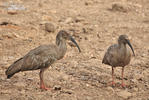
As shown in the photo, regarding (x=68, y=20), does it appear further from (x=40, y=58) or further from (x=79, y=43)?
(x=40, y=58)

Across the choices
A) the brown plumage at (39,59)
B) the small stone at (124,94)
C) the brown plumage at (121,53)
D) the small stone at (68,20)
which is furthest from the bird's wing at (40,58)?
the small stone at (68,20)

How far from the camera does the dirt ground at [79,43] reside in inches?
328

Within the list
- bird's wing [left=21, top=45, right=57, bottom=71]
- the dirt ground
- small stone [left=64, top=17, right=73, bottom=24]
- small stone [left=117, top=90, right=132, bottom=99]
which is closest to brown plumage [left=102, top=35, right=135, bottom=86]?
the dirt ground

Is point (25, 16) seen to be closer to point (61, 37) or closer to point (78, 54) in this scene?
point (78, 54)

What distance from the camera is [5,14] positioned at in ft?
54.3

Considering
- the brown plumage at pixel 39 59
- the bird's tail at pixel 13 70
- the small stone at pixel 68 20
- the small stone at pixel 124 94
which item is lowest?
the small stone at pixel 124 94

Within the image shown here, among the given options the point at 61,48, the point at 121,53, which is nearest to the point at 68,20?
the point at 121,53

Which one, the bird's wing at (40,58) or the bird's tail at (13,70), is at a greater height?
the bird's wing at (40,58)

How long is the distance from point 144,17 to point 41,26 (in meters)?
5.85

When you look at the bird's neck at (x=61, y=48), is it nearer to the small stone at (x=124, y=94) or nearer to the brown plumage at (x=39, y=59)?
the brown plumage at (x=39, y=59)

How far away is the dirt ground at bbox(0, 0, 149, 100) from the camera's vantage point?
27.3 feet

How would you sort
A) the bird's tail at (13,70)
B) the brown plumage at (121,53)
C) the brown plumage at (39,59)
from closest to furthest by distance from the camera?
the bird's tail at (13,70), the brown plumage at (39,59), the brown plumage at (121,53)

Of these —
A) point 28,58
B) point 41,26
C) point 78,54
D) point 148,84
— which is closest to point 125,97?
point 148,84

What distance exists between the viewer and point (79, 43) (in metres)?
13.4
